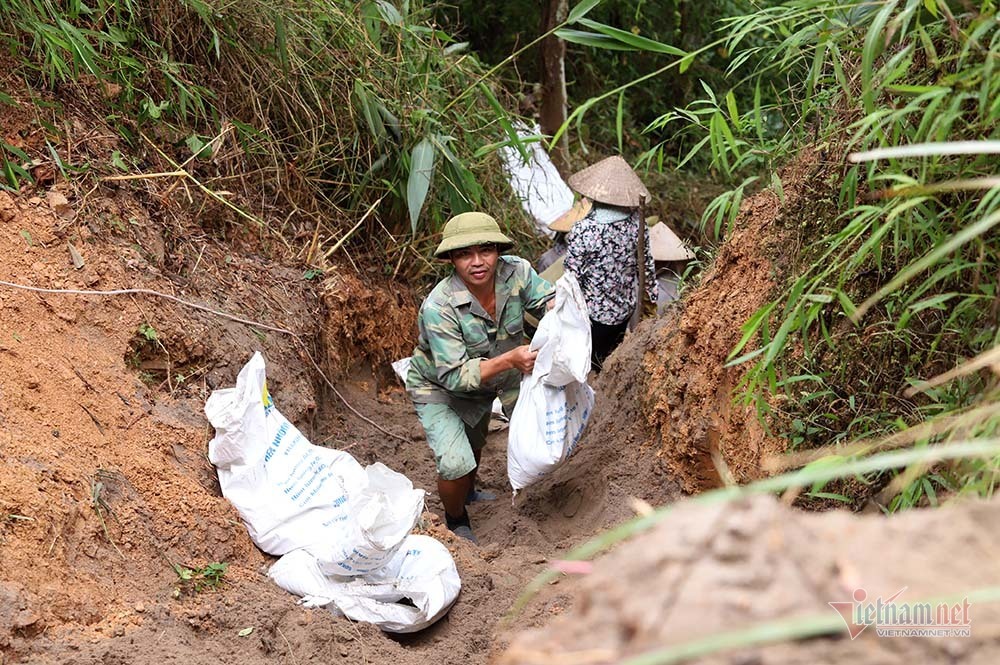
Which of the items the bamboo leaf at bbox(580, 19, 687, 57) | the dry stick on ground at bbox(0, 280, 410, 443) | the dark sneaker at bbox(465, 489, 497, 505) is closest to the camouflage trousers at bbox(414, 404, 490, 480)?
the dark sneaker at bbox(465, 489, 497, 505)

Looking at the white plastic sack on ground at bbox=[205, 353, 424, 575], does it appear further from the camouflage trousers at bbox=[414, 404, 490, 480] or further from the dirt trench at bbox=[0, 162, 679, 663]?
the camouflage trousers at bbox=[414, 404, 490, 480]

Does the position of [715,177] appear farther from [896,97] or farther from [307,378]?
[896,97]

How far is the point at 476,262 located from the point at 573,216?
92.8 inches

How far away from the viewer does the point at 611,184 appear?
19.3ft

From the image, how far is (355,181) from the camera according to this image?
591cm

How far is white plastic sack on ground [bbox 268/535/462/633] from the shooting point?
331 cm

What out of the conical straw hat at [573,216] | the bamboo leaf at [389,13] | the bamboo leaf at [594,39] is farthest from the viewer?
the conical straw hat at [573,216]

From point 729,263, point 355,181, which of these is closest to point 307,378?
point 355,181

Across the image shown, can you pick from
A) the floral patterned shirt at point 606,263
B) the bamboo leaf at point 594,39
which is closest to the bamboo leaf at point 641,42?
the bamboo leaf at point 594,39

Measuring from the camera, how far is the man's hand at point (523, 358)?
399 cm

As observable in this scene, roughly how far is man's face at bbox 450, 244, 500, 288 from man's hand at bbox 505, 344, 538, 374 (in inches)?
13.9

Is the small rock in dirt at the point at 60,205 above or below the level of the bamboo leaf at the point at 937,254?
below

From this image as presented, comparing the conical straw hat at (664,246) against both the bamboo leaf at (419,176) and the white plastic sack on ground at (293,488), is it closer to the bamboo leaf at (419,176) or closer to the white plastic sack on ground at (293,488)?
the bamboo leaf at (419,176)

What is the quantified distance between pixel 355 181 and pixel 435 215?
20.4 inches
